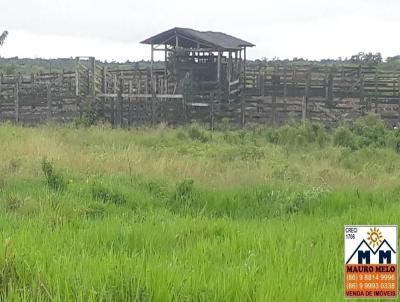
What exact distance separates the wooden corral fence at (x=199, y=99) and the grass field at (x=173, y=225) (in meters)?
13.4

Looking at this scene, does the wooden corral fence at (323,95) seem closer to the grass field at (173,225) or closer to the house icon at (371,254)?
the grass field at (173,225)

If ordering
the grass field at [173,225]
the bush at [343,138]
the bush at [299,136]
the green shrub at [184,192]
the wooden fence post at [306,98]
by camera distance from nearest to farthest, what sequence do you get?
the grass field at [173,225] → the green shrub at [184,192] → the bush at [343,138] → the bush at [299,136] → the wooden fence post at [306,98]

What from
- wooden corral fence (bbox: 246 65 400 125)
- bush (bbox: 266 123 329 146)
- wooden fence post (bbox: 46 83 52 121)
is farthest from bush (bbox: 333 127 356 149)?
wooden fence post (bbox: 46 83 52 121)

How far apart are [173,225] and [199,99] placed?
2391cm

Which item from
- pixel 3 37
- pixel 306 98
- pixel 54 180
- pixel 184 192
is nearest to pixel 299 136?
pixel 306 98

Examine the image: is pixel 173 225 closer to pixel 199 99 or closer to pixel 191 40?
pixel 199 99

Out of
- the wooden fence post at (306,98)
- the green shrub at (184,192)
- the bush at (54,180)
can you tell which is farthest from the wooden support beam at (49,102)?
the green shrub at (184,192)

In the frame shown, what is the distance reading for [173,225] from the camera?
6.40m

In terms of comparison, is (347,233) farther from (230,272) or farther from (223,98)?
(223,98)

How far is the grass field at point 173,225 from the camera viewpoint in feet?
12.9

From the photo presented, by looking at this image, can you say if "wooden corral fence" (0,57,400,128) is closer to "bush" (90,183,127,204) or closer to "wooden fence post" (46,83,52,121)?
"wooden fence post" (46,83,52,121)

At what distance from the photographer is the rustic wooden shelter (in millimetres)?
31594

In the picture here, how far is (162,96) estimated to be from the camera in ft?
93.5

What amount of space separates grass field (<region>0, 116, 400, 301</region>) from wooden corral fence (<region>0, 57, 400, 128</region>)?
13394 mm
